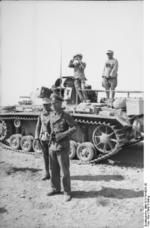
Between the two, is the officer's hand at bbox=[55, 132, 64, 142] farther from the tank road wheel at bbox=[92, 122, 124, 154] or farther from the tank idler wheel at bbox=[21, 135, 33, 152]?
the tank idler wheel at bbox=[21, 135, 33, 152]

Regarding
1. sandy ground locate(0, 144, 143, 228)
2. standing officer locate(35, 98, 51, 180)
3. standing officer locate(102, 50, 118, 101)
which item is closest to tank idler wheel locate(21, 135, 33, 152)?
sandy ground locate(0, 144, 143, 228)

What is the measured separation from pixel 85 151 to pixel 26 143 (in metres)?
2.41

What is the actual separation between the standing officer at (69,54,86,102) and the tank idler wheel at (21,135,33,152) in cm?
228

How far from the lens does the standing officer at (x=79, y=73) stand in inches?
433

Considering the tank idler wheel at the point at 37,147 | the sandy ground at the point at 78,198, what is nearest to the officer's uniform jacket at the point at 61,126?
the sandy ground at the point at 78,198

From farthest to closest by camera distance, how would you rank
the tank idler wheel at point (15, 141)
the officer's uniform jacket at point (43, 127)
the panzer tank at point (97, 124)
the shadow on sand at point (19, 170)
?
1. the tank idler wheel at point (15, 141)
2. the panzer tank at point (97, 124)
3. the shadow on sand at point (19, 170)
4. the officer's uniform jacket at point (43, 127)

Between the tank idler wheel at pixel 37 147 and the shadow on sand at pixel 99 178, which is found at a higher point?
the tank idler wheel at pixel 37 147

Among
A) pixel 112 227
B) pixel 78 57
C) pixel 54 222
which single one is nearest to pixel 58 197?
pixel 54 222

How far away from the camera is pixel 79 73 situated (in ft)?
36.3

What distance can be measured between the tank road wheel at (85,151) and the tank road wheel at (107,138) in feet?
0.59

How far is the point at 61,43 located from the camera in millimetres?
10016

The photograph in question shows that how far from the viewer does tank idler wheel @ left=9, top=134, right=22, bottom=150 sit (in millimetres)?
11406

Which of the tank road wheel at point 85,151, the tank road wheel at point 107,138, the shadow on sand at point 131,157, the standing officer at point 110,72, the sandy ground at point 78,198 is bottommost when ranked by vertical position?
the sandy ground at point 78,198

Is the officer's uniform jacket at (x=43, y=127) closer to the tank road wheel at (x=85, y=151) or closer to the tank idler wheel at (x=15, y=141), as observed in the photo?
the tank road wheel at (x=85, y=151)
